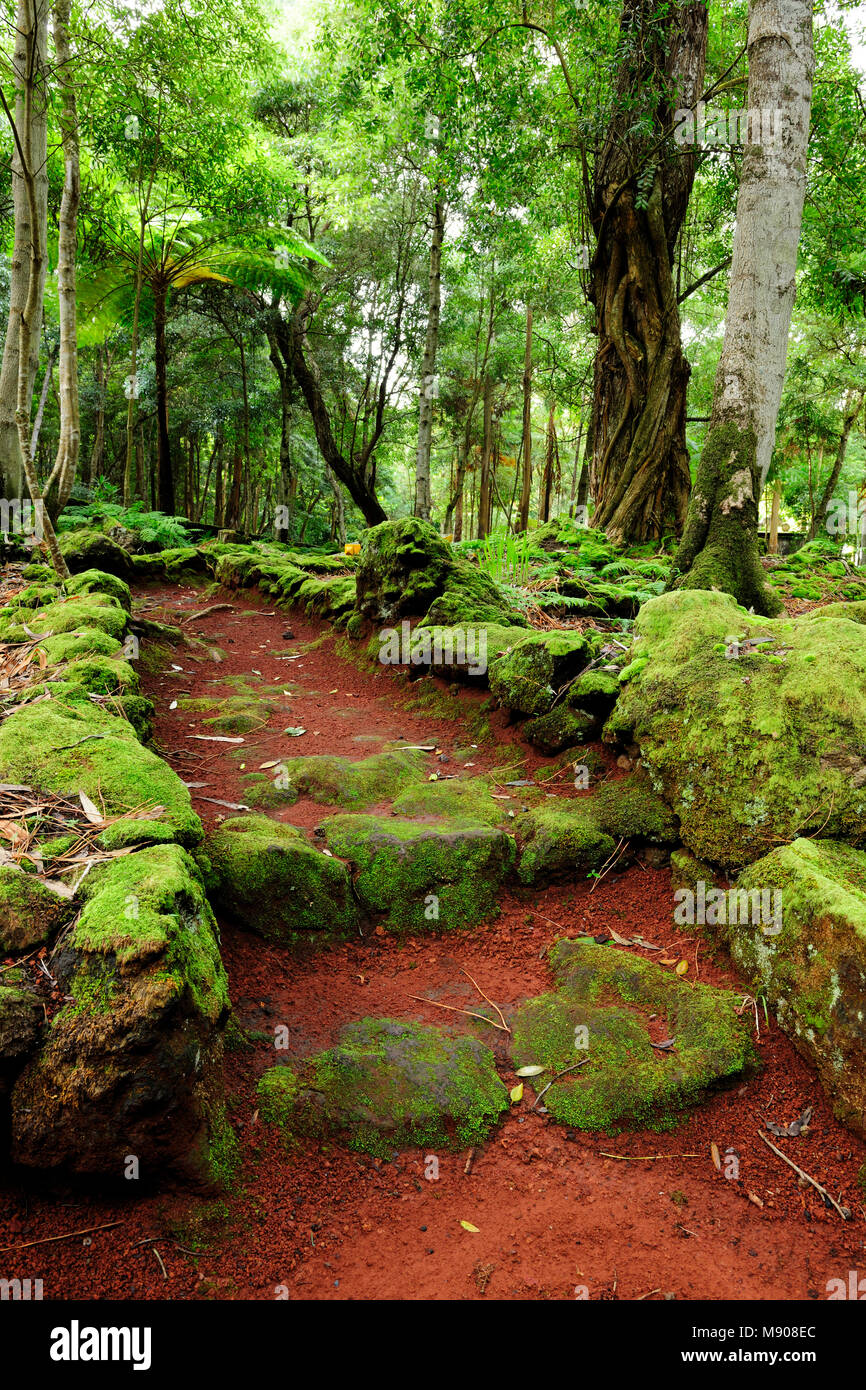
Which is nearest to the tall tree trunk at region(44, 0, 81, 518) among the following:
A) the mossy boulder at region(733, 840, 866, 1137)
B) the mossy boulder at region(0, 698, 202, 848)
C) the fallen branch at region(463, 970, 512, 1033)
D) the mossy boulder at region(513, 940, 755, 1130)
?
the mossy boulder at region(0, 698, 202, 848)

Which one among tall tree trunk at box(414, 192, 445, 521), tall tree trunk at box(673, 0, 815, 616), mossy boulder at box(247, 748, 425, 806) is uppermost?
tall tree trunk at box(414, 192, 445, 521)

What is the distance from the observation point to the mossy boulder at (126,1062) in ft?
6.30

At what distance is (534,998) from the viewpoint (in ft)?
10.1

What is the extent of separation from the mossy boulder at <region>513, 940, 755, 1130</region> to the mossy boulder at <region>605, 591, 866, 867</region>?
0.74 meters

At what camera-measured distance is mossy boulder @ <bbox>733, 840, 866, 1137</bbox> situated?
2439mm

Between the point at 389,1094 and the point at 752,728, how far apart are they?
2331mm

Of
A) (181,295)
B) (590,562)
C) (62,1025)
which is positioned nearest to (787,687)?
(62,1025)

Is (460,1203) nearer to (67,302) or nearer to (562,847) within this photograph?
(562,847)

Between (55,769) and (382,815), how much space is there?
1698mm

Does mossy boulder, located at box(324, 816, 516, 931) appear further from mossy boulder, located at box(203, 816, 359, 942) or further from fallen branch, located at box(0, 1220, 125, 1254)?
fallen branch, located at box(0, 1220, 125, 1254)

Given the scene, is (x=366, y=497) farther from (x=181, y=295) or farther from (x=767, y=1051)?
(x=767, y=1051)

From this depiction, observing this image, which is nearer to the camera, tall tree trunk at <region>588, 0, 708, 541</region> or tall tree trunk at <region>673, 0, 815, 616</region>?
tall tree trunk at <region>673, 0, 815, 616</region>

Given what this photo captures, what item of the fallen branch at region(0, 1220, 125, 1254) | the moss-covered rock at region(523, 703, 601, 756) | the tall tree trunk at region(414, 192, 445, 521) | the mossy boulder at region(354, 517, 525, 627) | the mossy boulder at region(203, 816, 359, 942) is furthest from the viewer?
the tall tree trunk at region(414, 192, 445, 521)

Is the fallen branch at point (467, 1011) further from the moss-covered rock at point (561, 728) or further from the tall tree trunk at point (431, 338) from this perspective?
the tall tree trunk at point (431, 338)
